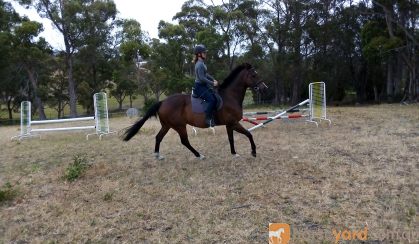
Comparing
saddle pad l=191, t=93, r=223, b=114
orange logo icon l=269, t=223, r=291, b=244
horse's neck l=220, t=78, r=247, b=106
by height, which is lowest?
orange logo icon l=269, t=223, r=291, b=244

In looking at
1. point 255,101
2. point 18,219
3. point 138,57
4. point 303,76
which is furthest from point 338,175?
point 255,101

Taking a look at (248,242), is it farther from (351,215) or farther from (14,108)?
(14,108)

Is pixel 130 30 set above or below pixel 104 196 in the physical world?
above

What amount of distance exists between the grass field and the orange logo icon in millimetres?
724

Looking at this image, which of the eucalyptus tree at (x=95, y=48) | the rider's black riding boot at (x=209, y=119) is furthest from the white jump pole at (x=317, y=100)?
the eucalyptus tree at (x=95, y=48)

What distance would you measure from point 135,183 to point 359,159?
406cm

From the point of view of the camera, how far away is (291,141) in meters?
8.78

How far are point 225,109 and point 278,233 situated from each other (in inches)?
172

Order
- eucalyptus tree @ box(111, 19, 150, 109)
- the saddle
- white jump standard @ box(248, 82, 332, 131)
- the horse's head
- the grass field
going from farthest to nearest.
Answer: eucalyptus tree @ box(111, 19, 150, 109), white jump standard @ box(248, 82, 332, 131), the horse's head, the saddle, the grass field

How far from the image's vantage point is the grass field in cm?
380

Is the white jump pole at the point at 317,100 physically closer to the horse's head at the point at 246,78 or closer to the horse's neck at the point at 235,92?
the horse's head at the point at 246,78

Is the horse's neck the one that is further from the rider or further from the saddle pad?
the rider

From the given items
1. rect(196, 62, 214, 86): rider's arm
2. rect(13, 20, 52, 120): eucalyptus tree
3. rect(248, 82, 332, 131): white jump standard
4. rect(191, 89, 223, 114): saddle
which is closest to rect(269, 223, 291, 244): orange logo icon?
rect(191, 89, 223, 114): saddle

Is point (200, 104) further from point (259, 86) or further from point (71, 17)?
point (71, 17)
